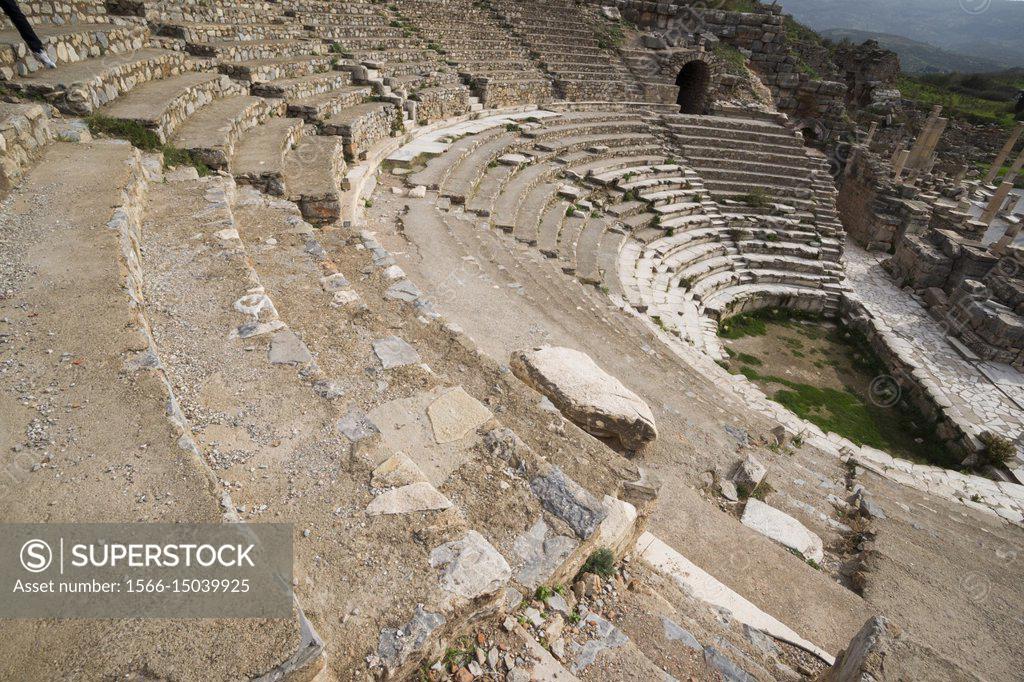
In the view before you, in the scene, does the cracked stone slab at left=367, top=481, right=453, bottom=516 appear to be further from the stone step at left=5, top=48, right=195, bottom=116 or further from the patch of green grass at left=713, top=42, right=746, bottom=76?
the patch of green grass at left=713, top=42, right=746, bottom=76

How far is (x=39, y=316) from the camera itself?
276 centimetres

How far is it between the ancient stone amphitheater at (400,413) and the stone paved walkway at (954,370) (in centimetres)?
10

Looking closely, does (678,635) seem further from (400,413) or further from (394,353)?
(394,353)

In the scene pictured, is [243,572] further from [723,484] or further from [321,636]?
[723,484]

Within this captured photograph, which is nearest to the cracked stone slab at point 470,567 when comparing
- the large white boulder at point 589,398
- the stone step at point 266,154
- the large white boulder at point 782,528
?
the large white boulder at point 589,398

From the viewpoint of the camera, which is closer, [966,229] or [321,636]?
[321,636]

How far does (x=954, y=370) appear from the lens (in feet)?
34.7

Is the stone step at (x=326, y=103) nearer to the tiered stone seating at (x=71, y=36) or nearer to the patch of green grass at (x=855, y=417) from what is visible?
the tiered stone seating at (x=71, y=36)

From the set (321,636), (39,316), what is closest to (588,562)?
(321,636)

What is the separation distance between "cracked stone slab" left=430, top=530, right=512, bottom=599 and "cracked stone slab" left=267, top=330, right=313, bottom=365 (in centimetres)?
156

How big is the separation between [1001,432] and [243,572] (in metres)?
12.1

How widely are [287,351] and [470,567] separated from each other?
Result: 1.84 m

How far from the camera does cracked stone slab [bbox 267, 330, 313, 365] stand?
3107 mm

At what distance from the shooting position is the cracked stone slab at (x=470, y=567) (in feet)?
6.98
